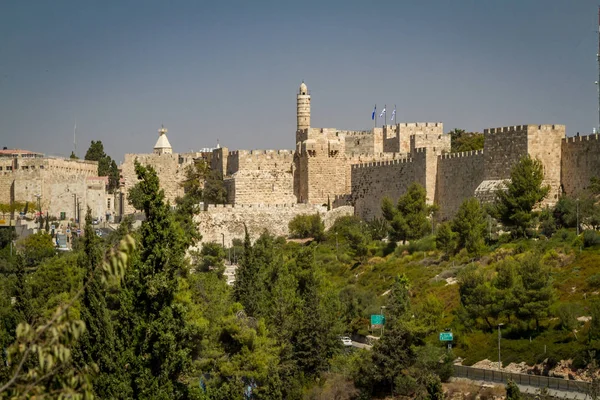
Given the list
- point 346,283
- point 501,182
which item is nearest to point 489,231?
point 501,182

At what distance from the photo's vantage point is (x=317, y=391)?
2712 cm

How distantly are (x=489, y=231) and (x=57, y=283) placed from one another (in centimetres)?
1300

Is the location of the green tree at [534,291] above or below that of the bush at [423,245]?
below

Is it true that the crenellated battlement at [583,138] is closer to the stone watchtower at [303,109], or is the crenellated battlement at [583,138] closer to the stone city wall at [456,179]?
the stone city wall at [456,179]

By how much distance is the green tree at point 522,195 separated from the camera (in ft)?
115

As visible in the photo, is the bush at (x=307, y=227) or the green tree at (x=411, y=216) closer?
the green tree at (x=411, y=216)

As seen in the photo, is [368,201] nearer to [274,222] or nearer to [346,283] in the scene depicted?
[274,222]

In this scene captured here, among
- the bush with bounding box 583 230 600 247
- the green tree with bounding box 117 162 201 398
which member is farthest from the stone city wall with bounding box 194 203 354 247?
the green tree with bounding box 117 162 201 398

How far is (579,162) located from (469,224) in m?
3.73

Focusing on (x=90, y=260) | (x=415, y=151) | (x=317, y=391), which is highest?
(x=415, y=151)

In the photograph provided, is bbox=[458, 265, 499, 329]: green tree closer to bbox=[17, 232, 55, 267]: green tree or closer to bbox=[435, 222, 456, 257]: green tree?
bbox=[435, 222, 456, 257]: green tree

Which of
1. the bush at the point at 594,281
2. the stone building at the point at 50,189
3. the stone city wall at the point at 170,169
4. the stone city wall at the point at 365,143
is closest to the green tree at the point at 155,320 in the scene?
the bush at the point at 594,281

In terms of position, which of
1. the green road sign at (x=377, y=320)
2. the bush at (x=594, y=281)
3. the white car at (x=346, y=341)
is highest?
the bush at (x=594, y=281)

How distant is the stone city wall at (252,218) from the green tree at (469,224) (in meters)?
11.4
